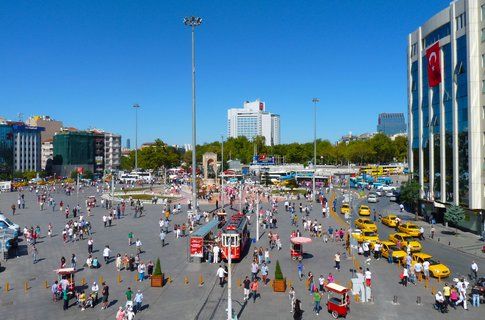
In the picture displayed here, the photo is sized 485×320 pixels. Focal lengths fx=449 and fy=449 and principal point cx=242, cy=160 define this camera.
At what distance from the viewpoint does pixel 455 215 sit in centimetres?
4181

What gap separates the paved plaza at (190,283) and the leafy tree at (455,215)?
5649 mm

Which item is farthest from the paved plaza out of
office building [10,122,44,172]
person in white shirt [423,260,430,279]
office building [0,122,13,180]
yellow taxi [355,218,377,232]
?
office building [10,122,44,172]

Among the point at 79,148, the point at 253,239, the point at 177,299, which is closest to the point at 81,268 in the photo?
the point at 177,299

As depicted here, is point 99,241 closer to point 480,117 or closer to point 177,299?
point 177,299

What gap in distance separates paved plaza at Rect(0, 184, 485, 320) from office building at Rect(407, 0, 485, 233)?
906 cm

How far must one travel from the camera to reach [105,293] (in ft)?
72.9

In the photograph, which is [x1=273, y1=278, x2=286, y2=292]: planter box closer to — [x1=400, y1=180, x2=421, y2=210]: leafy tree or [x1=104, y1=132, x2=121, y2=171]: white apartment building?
[x1=400, y1=180, x2=421, y2=210]: leafy tree

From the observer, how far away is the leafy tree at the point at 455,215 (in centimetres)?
4169

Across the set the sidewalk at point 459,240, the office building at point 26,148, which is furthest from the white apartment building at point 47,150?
the sidewalk at point 459,240

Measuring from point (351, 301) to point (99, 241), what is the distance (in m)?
23.5

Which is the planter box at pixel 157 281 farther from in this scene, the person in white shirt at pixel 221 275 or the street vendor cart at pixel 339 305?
the street vendor cart at pixel 339 305

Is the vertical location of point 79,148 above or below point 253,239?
above

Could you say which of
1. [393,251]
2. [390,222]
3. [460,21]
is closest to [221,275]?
[393,251]

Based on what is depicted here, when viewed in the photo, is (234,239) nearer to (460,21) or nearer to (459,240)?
(459,240)
